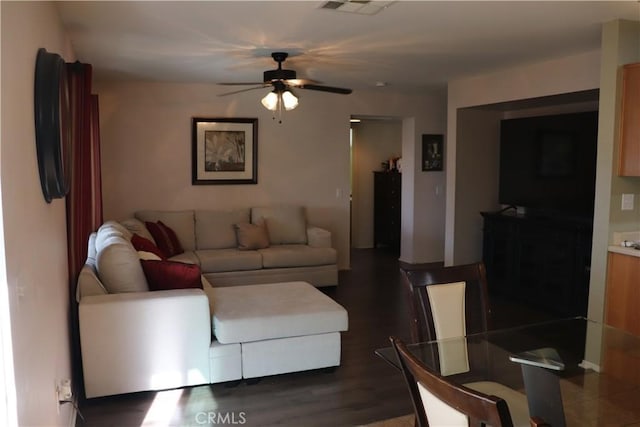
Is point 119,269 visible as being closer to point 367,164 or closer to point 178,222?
point 178,222

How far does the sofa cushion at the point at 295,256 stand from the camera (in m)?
5.83

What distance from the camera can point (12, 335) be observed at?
59.5 inches

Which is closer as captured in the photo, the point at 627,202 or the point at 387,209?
the point at 627,202

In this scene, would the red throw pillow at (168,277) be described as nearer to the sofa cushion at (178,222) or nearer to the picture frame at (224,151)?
the sofa cushion at (178,222)

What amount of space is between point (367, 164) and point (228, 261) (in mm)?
3960

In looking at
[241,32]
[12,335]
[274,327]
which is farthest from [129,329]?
[241,32]

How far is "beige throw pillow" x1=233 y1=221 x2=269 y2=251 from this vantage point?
19.8 ft

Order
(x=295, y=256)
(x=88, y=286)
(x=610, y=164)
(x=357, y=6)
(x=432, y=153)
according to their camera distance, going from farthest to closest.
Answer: (x=432, y=153)
(x=295, y=256)
(x=610, y=164)
(x=88, y=286)
(x=357, y=6)

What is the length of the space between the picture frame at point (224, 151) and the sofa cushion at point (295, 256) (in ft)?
3.62

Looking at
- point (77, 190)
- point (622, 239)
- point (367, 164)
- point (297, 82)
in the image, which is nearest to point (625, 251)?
point (622, 239)

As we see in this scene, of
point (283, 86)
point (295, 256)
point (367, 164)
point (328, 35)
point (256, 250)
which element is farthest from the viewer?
point (367, 164)

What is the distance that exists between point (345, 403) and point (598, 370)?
139cm

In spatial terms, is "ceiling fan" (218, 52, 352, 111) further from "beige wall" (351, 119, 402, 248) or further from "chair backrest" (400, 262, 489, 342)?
"beige wall" (351, 119, 402, 248)

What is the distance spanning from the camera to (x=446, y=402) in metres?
1.36
